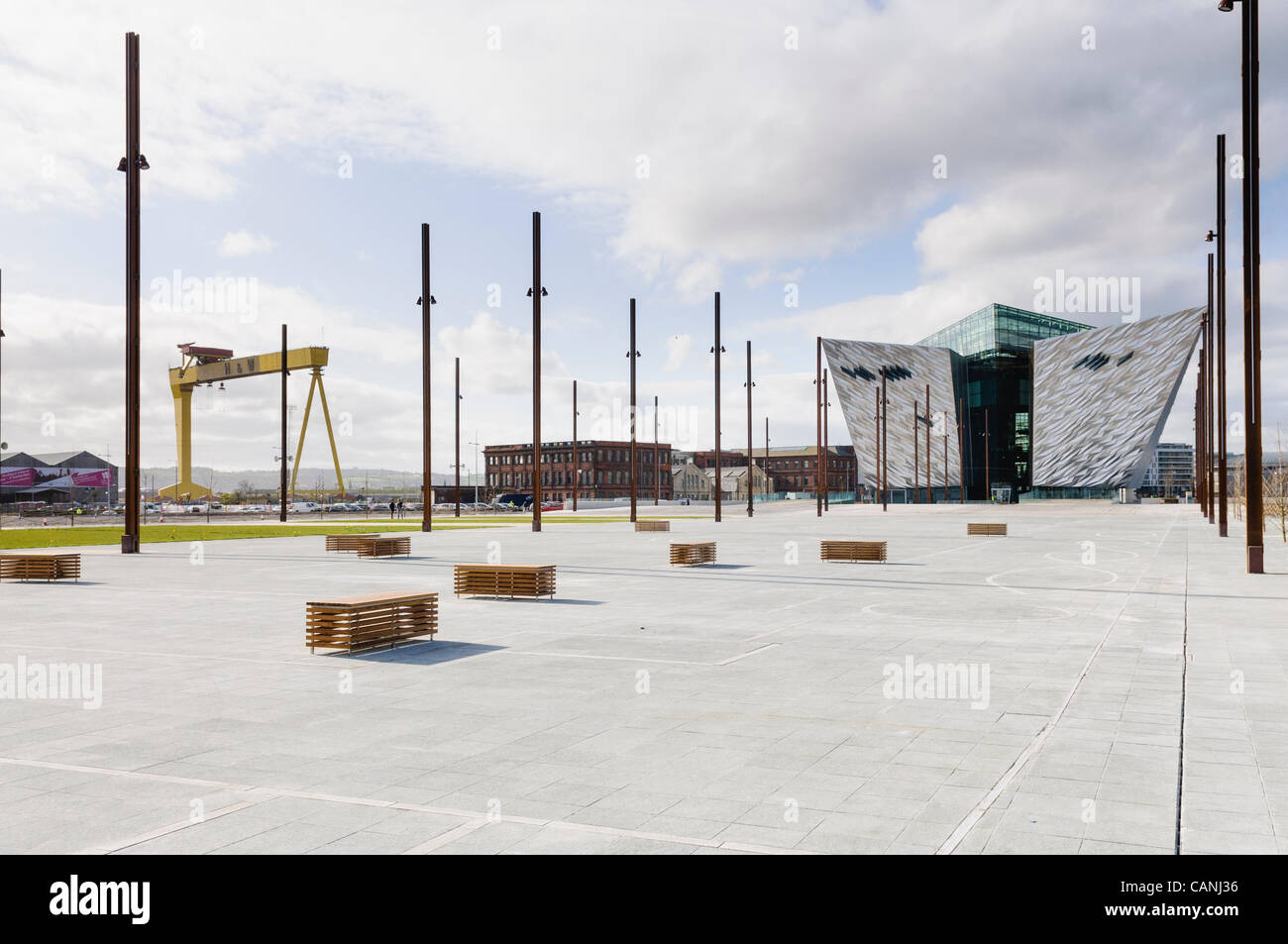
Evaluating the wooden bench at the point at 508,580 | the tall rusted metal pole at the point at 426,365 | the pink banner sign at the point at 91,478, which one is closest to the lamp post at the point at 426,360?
the tall rusted metal pole at the point at 426,365

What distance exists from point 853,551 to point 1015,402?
325 feet

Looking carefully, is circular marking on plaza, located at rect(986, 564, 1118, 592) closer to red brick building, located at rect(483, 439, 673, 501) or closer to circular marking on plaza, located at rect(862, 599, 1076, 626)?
circular marking on plaza, located at rect(862, 599, 1076, 626)

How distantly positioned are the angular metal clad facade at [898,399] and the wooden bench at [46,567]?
96860 mm

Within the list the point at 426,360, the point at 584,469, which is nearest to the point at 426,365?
the point at 426,360

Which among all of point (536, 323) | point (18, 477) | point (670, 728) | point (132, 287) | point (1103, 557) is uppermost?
point (536, 323)

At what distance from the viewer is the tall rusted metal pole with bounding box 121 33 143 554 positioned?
27406 millimetres

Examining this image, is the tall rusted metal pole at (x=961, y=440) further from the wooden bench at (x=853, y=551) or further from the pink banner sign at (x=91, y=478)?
the pink banner sign at (x=91, y=478)

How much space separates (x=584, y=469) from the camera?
5669 inches

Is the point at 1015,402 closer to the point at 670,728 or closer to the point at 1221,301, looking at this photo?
the point at 1221,301

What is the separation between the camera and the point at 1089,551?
87.4 ft

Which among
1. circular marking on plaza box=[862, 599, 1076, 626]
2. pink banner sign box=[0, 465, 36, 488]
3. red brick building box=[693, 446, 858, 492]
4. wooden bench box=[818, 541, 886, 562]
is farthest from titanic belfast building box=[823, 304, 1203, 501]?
pink banner sign box=[0, 465, 36, 488]

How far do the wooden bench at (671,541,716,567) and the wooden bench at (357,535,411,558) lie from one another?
8.27 metres
